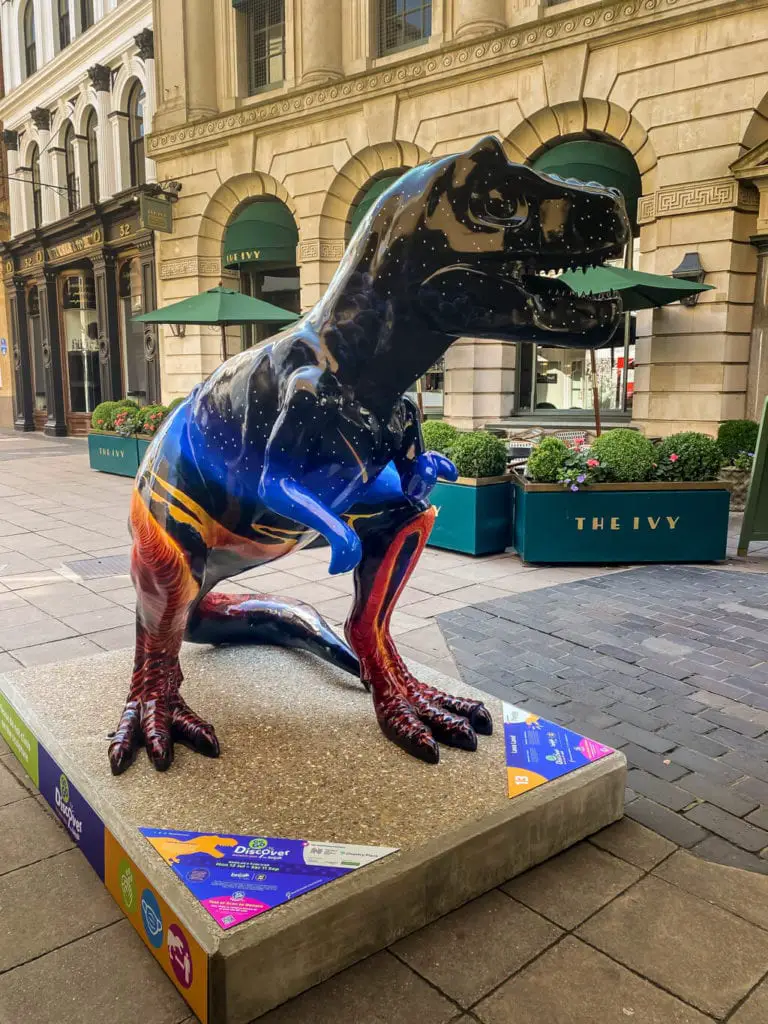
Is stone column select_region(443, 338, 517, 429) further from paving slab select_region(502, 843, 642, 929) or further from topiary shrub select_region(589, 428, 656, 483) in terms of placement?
paving slab select_region(502, 843, 642, 929)

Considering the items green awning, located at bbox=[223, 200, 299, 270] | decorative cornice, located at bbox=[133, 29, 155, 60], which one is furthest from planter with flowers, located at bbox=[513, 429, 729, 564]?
decorative cornice, located at bbox=[133, 29, 155, 60]

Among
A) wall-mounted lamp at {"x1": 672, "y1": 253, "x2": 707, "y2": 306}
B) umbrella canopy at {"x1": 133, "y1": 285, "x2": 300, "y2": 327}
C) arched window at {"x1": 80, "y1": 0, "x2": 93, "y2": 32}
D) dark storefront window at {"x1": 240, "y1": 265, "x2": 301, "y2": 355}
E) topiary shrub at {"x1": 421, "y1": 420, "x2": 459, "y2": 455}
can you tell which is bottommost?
topiary shrub at {"x1": 421, "y1": 420, "x2": 459, "y2": 455}

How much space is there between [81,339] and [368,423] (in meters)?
24.0

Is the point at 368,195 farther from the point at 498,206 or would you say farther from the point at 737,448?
the point at 498,206

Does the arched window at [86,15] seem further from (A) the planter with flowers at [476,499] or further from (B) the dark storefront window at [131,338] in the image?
(A) the planter with flowers at [476,499]

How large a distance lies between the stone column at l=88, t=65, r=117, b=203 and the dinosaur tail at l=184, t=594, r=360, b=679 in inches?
790

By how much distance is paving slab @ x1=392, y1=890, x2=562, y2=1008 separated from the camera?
7.69 ft

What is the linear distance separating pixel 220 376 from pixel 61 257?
78.6 feet

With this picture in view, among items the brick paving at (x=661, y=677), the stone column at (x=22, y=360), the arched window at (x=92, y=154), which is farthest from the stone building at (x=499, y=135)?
the stone column at (x=22, y=360)

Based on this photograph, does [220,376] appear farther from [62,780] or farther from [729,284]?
[729,284]

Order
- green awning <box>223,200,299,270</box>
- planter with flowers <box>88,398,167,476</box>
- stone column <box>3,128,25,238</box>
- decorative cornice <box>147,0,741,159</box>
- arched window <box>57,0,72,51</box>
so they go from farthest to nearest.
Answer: stone column <box>3,128,25,238</box>, arched window <box>57,0,72,51</box>, green awning <box>223,200,299,270</box>, planter with flowers <box>88,398,167,476</box>, decorative cornice <box>147,0,741,159</box>

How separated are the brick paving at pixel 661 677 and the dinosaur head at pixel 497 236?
2.10m

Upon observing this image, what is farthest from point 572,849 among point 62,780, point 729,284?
point 729,284

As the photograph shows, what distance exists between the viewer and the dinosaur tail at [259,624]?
412cm
